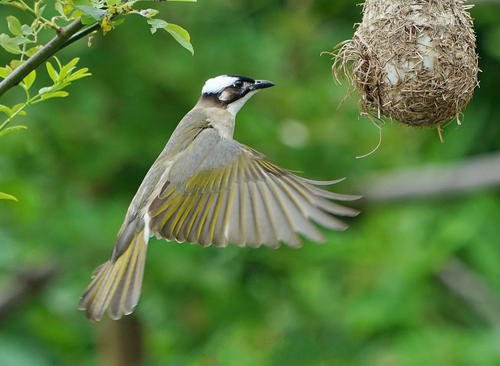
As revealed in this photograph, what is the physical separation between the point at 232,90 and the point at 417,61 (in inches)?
43.1

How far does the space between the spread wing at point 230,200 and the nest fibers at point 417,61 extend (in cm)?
40

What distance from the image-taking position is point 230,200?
420cm

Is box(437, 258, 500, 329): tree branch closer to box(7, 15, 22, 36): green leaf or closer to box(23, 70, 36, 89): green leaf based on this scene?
box(23, 70, 36, 89): green leaf

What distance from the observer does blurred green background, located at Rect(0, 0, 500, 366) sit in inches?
253

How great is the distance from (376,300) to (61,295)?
2.49 meters

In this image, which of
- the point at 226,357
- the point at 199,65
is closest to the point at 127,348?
the point at 226,357

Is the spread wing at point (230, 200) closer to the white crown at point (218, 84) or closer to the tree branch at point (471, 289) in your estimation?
the white crown at point (218, 84)

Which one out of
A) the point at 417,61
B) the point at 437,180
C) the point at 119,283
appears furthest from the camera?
the point at 437,180

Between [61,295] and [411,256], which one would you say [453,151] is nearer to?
[411,256]

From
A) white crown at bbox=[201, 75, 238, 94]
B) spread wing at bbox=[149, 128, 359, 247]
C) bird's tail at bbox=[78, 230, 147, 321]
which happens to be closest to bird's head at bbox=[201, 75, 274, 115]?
white crown at bbox=[201, 75, 238, 94]

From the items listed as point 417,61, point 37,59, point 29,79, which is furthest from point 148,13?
point 417,61

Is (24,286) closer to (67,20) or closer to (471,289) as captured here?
(471,289)

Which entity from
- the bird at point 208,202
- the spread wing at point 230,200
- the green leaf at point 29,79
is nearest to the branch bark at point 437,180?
the bird at point 208,202

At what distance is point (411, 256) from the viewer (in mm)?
7105
